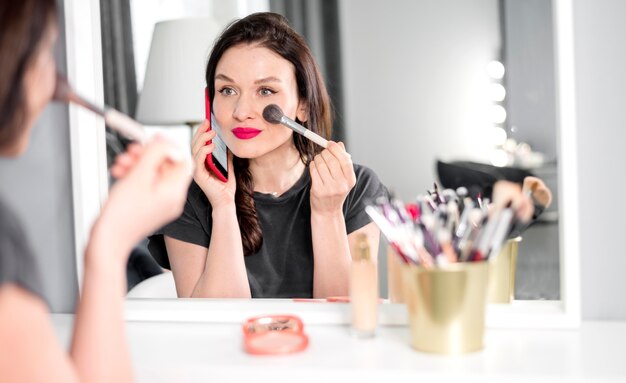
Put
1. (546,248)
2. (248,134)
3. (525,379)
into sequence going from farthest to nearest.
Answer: (248,134) < (546,248) < (525,379)

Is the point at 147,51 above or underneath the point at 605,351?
above

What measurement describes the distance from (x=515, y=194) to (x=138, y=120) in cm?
44

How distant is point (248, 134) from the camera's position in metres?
0.80

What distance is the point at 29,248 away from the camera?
43 centimetres

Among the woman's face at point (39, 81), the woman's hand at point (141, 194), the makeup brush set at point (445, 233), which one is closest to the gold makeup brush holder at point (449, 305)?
the makeup brush set at point (445, 233)

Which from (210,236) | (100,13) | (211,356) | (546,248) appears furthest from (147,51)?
(546,248)

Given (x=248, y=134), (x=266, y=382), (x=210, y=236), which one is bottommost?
(x=266, y=382)

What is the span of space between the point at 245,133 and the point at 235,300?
7.8 inches

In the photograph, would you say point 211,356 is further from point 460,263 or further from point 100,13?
point 100,13

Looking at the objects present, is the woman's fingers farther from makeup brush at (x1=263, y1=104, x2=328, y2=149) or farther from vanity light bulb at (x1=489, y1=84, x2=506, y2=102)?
vanity light bulb at (x1=489, y1=84, x2=506, y2=102)

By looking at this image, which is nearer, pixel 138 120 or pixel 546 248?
pixel 546 248

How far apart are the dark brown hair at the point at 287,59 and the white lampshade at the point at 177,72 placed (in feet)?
0.05

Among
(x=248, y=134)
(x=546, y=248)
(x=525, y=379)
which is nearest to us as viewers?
(x=525, y=379)

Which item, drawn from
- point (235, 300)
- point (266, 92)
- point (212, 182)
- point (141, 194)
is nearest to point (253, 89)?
point (266, 92)
